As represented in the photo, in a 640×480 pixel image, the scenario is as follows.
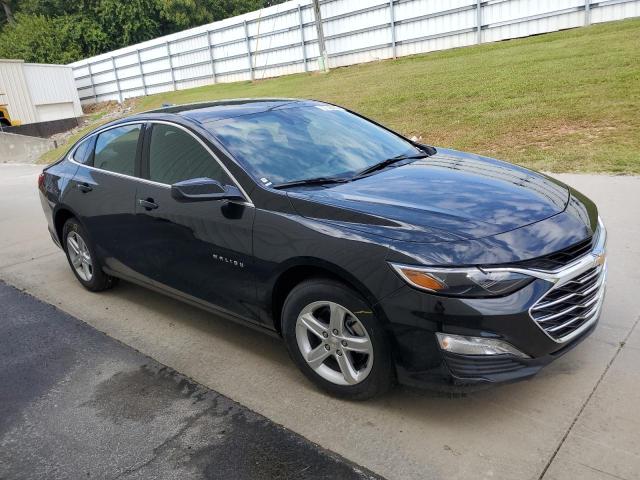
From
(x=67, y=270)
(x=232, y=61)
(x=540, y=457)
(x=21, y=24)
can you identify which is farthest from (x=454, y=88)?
(x=21, y=24)

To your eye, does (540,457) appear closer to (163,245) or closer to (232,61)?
(163,245)

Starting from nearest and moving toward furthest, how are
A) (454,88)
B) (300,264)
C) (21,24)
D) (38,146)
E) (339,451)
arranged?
(339,451)
(300,264)
(454,88)
(38,146)
(21,24)

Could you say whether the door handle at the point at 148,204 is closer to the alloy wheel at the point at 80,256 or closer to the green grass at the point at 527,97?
the alloy wheel at the point at 80,256

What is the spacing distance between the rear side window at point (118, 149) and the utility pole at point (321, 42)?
17173 millimetres

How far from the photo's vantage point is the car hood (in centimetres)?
288

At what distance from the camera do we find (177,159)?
4.03m

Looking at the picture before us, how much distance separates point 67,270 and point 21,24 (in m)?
41.7

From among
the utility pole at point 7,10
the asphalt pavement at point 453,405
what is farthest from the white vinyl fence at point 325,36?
the utility pole at point 7,10

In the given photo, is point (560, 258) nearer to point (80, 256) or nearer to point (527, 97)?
point (80, 256)

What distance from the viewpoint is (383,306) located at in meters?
2.83

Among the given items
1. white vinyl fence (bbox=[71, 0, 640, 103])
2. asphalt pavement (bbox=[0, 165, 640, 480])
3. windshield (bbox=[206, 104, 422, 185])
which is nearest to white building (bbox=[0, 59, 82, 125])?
white vinyl fence (bbox=[71, 0, 640, 103])

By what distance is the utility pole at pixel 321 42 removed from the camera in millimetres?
20609

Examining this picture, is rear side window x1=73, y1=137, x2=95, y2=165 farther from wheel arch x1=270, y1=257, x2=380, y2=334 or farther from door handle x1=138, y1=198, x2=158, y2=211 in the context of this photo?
wheel arch x1=270, y1=257, x2=380, y2=334

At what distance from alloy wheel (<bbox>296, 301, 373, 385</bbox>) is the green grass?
5.79m
